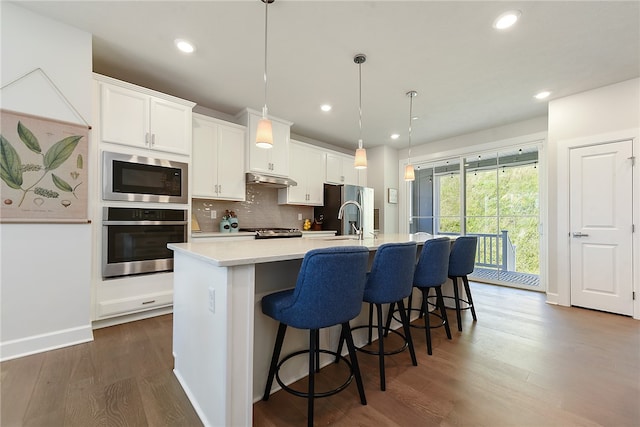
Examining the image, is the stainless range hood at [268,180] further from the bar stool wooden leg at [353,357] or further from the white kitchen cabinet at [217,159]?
the bar stool wooden leg at [353,357]

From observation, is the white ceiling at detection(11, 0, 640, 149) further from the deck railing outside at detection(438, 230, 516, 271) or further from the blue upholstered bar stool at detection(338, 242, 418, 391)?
the deck railing outside at detection(438, 230, 516, 271)

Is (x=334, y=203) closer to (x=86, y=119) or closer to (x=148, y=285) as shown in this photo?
(x=148, y=285)

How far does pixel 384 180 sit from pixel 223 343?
4872 mm

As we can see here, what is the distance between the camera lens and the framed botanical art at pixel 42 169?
203cm

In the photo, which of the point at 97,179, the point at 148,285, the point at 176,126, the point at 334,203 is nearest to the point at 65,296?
the point at 148,285

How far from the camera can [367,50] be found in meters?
2.51

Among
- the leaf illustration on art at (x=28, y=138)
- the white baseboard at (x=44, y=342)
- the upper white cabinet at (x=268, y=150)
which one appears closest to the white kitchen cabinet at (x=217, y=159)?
the upper white cabinet at (x=268, y=150)

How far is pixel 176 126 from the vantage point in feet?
9.98

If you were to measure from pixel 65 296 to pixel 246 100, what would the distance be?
2.81m

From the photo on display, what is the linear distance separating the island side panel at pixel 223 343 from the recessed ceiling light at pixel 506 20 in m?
2.62

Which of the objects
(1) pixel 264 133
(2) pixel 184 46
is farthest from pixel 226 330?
(2) pixel 184 46

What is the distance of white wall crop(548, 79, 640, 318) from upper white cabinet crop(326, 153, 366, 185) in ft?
10.1

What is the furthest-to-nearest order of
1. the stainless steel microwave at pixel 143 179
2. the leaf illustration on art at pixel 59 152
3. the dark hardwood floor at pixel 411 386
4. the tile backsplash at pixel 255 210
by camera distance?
the tile backsplash at pixel 255 210 < the stainless steel microwave at pixel 143 179 < the leaf illustration on art at pixel 59 152 < the dark hardwood floor at pixel 411 386

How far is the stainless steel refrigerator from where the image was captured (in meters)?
4.88
